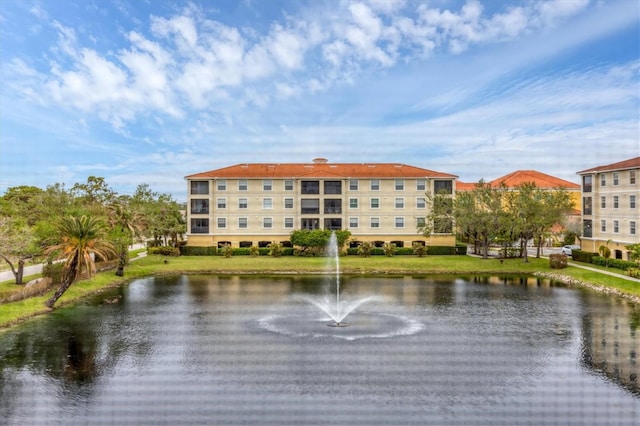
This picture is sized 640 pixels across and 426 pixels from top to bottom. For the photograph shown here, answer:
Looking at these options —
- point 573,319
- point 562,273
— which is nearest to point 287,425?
point 573,319

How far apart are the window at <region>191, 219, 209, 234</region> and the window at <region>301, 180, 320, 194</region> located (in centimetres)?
1353

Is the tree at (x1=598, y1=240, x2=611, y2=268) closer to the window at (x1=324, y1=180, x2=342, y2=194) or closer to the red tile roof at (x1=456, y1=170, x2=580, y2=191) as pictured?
the window at (x1=324, y1=180, x2=342, y2=194)

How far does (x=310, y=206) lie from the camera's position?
63.5 metres

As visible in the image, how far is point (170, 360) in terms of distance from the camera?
20.1 m

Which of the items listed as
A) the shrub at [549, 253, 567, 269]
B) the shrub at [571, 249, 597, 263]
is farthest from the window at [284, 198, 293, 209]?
the shrub at [571, 249, 597, 263]

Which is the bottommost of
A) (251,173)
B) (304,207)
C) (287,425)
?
(287,425)

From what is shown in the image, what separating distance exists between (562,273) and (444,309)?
20852 mm

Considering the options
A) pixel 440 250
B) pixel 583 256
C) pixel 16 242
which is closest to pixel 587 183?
pixel 583 256

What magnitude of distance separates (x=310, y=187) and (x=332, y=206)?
152 inches

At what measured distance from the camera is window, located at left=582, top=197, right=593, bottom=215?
54725 mm

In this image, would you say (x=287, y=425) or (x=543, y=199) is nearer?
(x=287, y=425)

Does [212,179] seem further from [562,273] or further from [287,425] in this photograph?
[287,425]

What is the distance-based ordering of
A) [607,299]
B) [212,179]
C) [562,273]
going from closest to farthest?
1. [607,299]
2. [562,273]
3. [212,179]

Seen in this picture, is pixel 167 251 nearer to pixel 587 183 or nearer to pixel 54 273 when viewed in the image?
pixel 54 273
